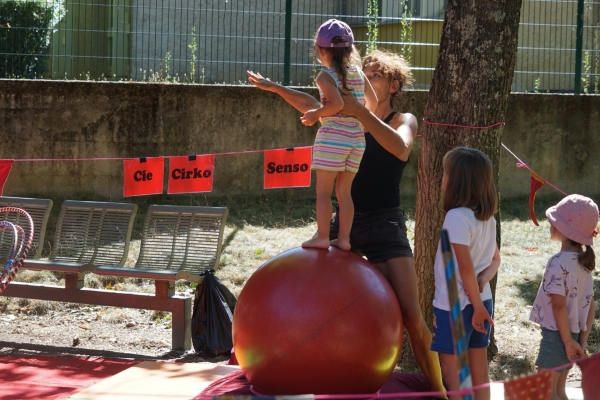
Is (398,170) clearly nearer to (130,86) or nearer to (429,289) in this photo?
(429,289)

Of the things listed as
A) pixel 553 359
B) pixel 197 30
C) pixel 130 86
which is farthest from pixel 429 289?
pixel 197 30

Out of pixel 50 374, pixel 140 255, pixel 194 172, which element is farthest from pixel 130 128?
pixel 50 374

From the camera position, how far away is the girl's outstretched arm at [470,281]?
14.8 feet

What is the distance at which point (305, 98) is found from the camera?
5.44 meters

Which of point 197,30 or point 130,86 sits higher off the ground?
point 197,30

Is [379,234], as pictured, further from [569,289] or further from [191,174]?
[191,174]

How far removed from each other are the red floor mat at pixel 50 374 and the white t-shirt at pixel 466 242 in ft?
9.46

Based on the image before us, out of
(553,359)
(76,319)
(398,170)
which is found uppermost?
(398,170)

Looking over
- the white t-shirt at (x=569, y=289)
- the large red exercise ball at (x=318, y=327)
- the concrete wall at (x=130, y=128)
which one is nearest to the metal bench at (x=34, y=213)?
the concrete wall at (x=130, y=128)

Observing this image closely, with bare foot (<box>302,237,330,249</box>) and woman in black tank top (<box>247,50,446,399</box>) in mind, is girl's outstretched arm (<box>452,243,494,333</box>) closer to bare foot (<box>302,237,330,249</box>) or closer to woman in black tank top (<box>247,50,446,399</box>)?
woman in black tank top (<box>247,50,446,399</box>)

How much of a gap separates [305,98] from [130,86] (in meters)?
6.89

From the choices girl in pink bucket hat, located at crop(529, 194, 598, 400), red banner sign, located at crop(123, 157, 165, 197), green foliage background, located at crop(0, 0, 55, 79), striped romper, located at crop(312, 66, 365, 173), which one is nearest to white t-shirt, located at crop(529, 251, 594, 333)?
girl in pink bucket hat, located at crop(529, 194, 598, 400)

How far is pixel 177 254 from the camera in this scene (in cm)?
806

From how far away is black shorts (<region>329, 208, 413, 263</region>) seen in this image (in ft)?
16.3
